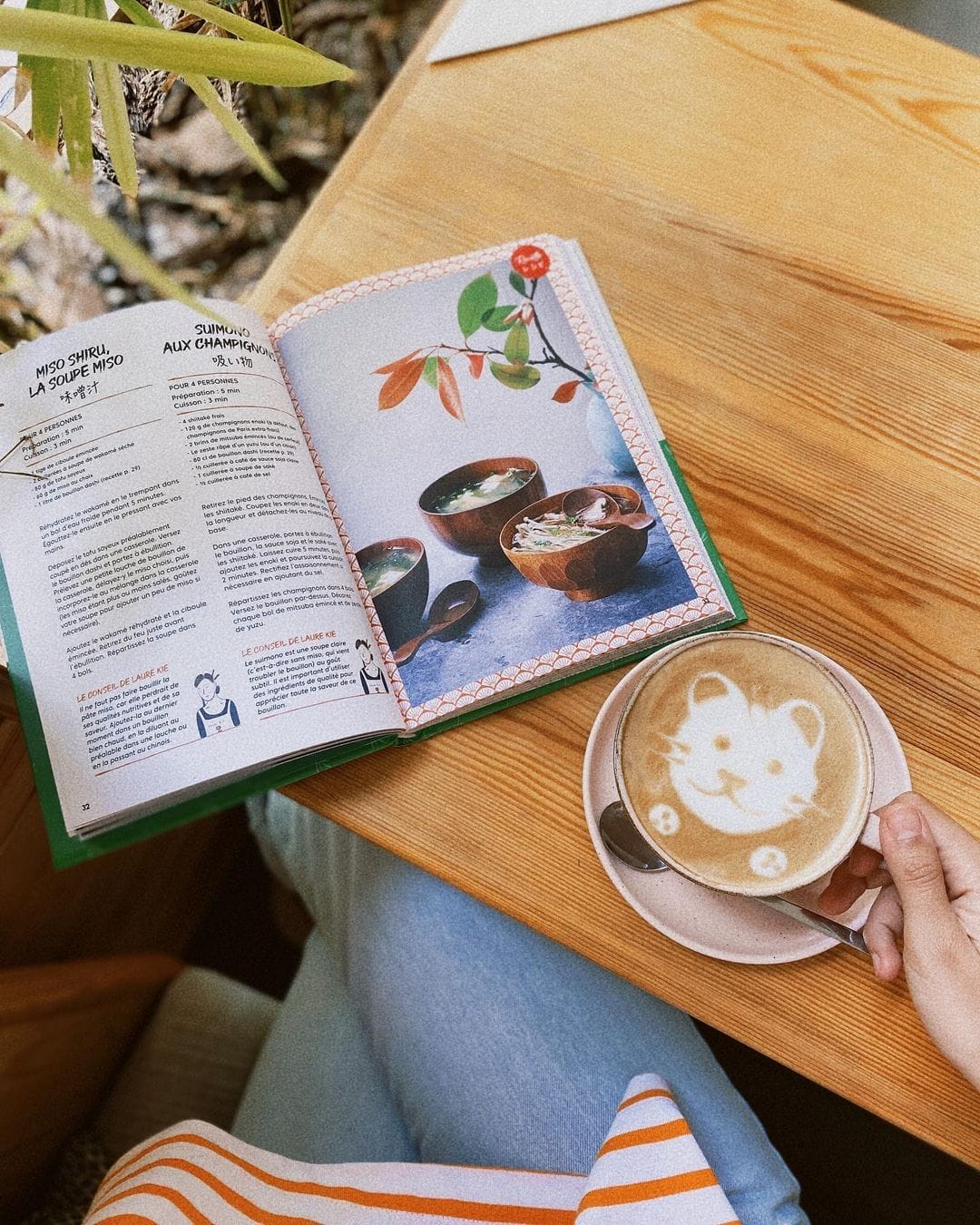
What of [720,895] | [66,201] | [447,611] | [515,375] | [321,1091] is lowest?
[321,1091]

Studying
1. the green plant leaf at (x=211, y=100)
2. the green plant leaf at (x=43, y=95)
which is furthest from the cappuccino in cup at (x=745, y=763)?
the green plant leaf at (x=43, y=95)

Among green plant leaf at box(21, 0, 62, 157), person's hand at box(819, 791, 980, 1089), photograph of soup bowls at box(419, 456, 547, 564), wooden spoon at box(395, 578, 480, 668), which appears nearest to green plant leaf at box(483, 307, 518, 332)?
photograph of soup bowls at box(419, 456, 547, 564)

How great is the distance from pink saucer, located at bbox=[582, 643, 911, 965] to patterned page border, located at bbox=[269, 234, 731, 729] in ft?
0.14

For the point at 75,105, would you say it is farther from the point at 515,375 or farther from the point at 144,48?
the point at 515,375

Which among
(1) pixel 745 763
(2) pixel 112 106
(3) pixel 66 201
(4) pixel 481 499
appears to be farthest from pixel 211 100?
(1) pixel 745 763

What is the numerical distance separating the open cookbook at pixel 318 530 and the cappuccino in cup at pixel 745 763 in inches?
2.8

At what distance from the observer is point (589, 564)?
26.9 inches

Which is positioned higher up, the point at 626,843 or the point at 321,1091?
the point at 626,843

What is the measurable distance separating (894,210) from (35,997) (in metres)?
0.96

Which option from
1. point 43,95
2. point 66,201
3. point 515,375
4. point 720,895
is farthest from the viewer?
point 515,375

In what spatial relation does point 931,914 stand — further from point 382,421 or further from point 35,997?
point 35,997

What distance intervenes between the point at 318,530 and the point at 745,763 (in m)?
0.35

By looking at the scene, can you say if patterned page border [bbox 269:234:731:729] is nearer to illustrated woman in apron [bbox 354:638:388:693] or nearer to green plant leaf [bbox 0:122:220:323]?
illustrated woman in apron [bbox 354:638:388:693]

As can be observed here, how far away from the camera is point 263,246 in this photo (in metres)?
1.66
